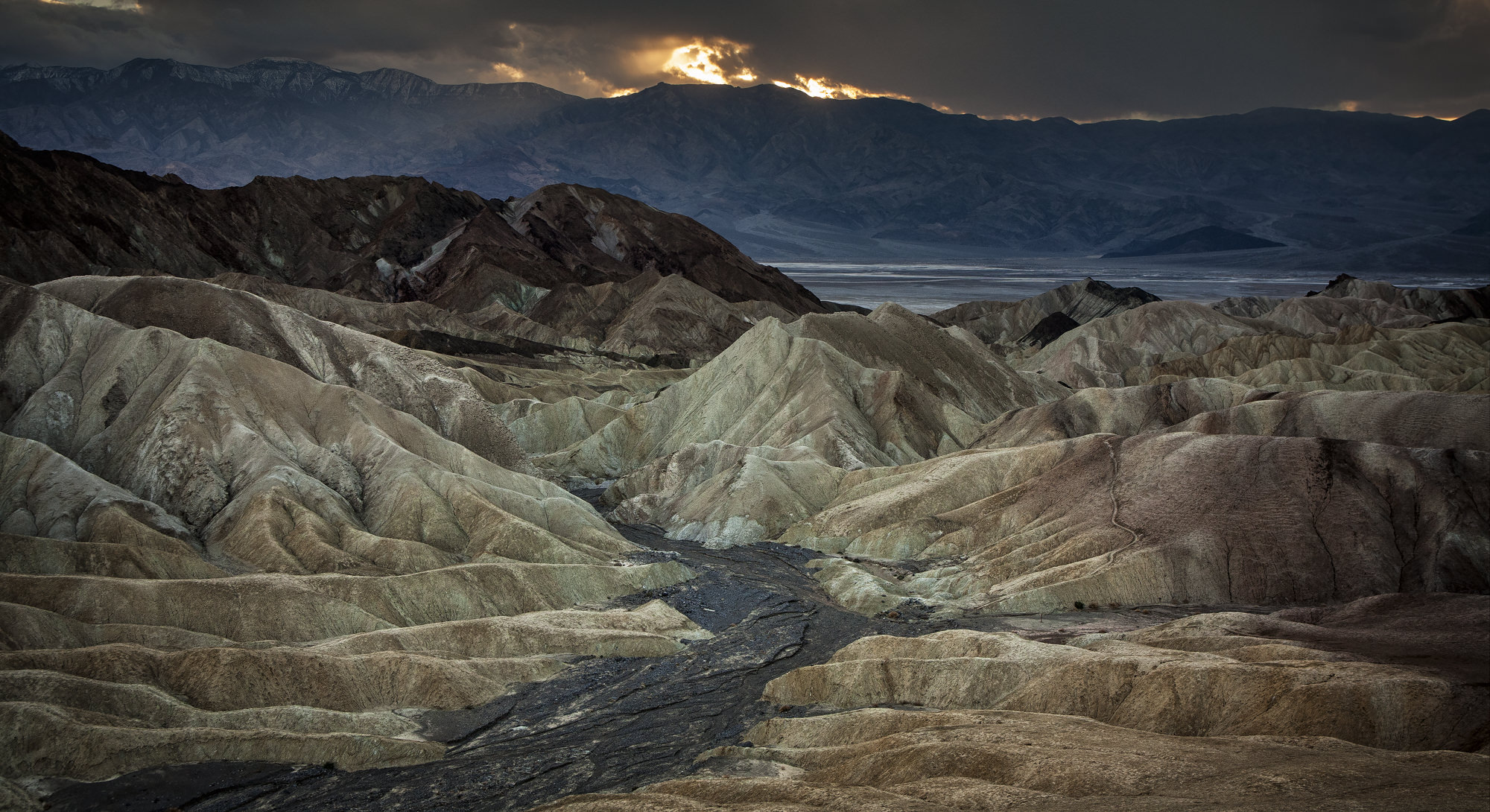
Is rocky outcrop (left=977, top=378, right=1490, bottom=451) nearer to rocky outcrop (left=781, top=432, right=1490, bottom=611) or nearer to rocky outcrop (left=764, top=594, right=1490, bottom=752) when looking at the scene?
rocky outcrop (left=781, top=432, right=1490, bottom=611)

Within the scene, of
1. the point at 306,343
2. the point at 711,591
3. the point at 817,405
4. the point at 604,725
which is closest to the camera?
the point at 604,725

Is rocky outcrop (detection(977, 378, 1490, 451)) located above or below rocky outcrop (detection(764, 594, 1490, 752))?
above

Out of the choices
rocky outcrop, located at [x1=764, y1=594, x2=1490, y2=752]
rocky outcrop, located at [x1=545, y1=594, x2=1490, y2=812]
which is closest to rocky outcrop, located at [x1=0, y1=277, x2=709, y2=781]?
rocky outcrop, located at [x1=545, y1=594, x2=1490, y2=812]

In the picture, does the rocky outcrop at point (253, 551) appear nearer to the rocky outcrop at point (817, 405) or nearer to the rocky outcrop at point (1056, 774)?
the rocky outcrop at point (1056, 774)

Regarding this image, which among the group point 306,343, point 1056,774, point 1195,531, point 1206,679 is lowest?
point 1056,774

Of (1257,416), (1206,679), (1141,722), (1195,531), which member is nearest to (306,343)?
(1195,531)

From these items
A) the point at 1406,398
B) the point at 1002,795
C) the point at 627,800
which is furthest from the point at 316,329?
the point at 1406,398

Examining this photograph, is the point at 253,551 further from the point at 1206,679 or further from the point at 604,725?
the point at 1206,679

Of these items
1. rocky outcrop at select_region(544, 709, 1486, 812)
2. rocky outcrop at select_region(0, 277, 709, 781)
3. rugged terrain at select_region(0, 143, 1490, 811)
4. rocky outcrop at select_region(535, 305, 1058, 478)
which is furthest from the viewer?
rocky outcrop at select_region(535, 305, 1058, 478)
